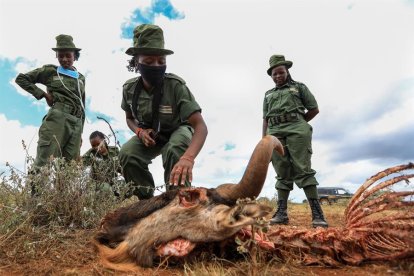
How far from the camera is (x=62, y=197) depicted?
3.71 m

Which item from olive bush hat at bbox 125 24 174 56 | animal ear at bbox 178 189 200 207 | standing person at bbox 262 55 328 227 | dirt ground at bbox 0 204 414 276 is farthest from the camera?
standing person at bbox 262 55 328 227

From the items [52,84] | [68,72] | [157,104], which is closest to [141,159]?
[157,104]

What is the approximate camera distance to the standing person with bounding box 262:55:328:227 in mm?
5293

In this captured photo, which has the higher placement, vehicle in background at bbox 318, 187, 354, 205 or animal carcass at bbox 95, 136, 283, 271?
vehicle in background at bbox 318, 187, 354, 205

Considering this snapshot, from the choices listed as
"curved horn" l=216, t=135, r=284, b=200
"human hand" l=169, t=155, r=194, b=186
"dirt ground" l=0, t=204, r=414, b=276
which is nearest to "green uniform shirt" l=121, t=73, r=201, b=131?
"human hand" l=169, t=155, r=194, b=186

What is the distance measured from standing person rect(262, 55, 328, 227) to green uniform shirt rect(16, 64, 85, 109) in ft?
10.3

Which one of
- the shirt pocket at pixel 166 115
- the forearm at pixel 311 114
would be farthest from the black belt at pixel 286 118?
the shirt pocket at pixel 166 115

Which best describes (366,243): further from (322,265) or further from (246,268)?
(246,268)

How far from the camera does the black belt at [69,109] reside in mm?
6043

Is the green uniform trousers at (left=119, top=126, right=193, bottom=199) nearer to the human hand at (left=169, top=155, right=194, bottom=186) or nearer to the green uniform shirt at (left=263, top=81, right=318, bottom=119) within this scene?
the human hand at (left=169, top=155, right=194, bottom=186)

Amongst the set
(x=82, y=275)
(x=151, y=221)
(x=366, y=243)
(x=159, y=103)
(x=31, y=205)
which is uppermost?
(x=159, y=103)

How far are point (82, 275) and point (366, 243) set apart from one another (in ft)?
5.35

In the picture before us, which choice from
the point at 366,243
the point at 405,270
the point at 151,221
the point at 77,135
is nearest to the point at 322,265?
the point at 366,243

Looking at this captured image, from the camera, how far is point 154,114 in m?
4.14
